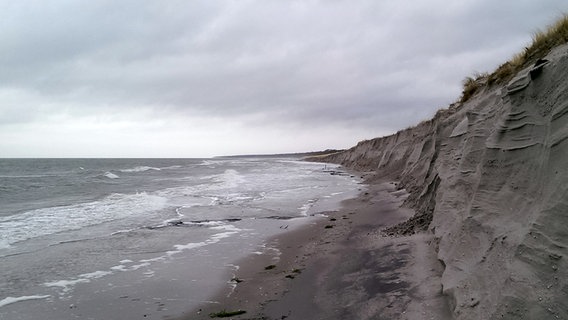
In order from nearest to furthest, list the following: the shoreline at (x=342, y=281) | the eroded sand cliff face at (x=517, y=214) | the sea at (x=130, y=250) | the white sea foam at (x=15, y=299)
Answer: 1. the eroded sand cliff face at (x=517, y=214)
2. the shoreline at (x=342, y=281)
3. the sea at (x=130, y=250)
4. the white sea foam at (x=15, y=299)

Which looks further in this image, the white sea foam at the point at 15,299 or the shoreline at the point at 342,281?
the white sea foam at the point at 15,299

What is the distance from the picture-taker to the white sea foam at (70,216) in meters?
15.5

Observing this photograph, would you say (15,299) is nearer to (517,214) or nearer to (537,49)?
(517,214)

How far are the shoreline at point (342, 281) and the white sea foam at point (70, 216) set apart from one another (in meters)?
9.46

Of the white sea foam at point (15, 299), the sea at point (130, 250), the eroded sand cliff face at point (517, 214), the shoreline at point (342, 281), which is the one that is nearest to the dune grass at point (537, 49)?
the eroded sand cliff face at point (517, 214)

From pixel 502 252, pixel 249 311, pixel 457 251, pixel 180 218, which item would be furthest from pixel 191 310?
pixel 180 218

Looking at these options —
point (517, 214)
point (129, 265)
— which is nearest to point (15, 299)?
point (129, 265)

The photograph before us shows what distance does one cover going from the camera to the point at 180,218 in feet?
58.4

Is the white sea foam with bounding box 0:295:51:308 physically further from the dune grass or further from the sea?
the dune grass

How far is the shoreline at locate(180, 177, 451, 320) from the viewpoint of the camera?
6234 mm

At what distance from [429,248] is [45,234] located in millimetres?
13452

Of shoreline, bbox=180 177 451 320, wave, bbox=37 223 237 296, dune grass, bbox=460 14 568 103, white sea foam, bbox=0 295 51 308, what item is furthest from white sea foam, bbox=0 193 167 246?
dune grass, bbox=460 14 568 103

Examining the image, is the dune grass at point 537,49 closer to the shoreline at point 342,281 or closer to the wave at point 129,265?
the shoreline at point 342,281

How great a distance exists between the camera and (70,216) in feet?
62.9
